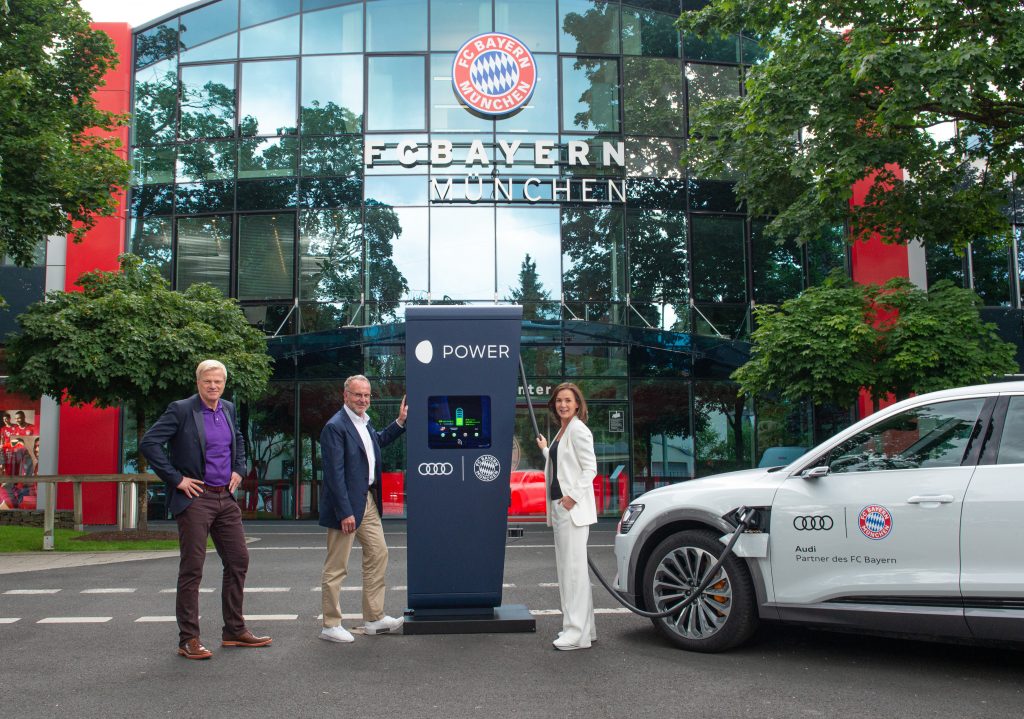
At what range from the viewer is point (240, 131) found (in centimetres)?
2116

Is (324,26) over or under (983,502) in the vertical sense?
over

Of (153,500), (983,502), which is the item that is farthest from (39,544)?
(983,502)

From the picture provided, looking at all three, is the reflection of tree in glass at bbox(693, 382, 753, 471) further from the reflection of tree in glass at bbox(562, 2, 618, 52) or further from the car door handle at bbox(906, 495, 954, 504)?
the car door handle at bbox(906, 495, 954, 504)

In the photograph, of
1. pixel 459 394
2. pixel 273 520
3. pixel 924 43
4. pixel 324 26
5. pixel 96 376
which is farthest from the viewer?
pixel 324 26

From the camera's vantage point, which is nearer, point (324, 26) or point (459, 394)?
point (459, 394)

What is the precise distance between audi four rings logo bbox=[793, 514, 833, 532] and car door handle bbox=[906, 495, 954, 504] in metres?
0.50

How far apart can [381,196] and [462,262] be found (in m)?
2.26

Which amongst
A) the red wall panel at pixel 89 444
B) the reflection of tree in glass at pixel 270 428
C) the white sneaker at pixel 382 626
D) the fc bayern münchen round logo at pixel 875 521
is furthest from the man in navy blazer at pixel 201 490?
the red wall panel at pixel 89 444

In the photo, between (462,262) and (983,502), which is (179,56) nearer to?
(462,262)

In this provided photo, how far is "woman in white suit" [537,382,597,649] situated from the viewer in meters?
6.52

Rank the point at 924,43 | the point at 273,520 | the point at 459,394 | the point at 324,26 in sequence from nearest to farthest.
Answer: the point at 459,394
the point at 924,43
the point at 273,520
the point at 324,26

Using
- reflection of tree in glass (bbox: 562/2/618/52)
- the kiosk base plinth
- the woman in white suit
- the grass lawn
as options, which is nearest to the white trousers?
the woman in white suit

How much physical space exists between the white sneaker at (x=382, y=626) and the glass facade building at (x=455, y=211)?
12.5 metres

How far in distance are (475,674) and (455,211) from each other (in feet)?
51.5
